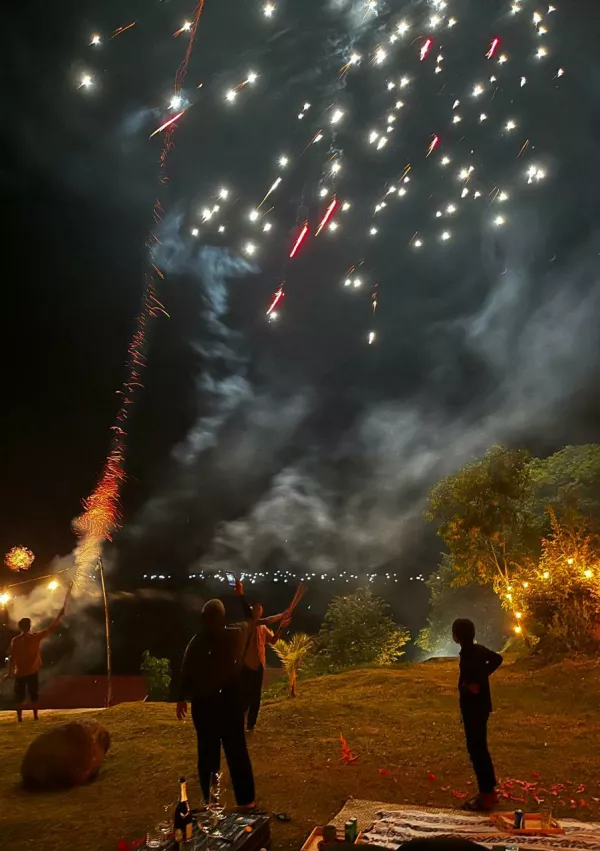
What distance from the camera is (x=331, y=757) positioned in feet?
25.5

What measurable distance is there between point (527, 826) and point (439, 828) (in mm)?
751

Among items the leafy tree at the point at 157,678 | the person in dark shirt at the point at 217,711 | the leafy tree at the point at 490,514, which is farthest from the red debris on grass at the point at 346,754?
the leafy tree at the point at 157,678

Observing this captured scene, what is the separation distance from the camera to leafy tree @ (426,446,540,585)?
20922 millimetres

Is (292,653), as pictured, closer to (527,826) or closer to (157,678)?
(527,826)

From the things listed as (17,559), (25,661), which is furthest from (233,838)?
(17,559)

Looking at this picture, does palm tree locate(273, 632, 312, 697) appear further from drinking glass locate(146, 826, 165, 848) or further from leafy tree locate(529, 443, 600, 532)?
leafy tree locate(529, 443, 600, 532)

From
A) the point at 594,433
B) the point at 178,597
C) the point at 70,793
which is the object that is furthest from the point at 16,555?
the point at 178,597

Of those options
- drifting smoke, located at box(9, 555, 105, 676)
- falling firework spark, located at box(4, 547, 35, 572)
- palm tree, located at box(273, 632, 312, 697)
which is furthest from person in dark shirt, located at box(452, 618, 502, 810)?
falling firework spark, located at box(4, 547, 35, 572)

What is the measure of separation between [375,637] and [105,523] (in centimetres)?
1394

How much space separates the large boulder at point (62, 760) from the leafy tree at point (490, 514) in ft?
55.0

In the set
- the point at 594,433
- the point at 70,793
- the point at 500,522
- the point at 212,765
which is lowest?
the point at 70,793

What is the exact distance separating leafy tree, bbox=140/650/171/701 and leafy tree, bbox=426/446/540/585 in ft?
40.8

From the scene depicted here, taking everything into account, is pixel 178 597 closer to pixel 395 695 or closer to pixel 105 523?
pixel 105 523

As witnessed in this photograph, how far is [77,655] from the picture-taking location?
1430 inches
